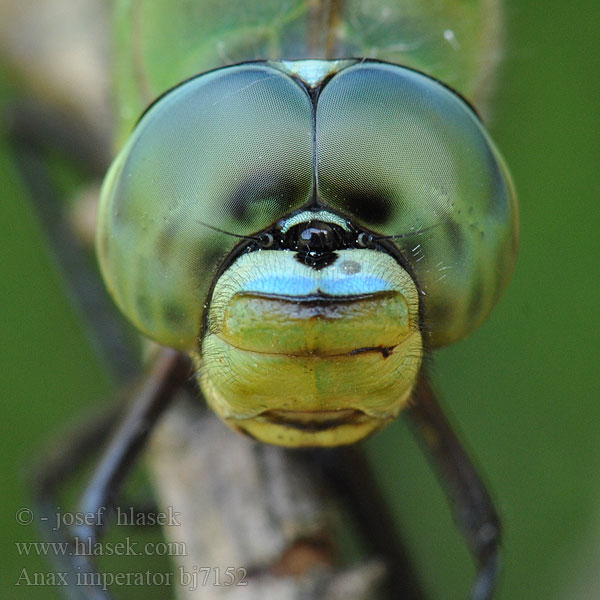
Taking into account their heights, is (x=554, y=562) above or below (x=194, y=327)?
below

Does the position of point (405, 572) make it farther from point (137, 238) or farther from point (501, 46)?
point (501, 46)

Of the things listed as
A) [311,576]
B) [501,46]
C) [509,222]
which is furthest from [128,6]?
[311,576]

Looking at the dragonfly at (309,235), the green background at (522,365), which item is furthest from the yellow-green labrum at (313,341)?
the green background at (522,365)

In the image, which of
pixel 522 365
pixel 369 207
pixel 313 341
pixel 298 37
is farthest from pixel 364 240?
pixel 522 365

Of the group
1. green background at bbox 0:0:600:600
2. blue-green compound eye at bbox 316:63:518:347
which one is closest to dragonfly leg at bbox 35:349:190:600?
blue-green compound eye at bbox 316:63:518:347

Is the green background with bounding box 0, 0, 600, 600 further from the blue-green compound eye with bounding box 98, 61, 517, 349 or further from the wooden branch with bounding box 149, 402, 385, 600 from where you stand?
the blue-green compound eye with bounding box 98, 61, 517, 349

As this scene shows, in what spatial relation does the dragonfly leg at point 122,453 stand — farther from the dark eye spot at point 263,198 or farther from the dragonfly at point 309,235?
the dark eye spot at point 263,198

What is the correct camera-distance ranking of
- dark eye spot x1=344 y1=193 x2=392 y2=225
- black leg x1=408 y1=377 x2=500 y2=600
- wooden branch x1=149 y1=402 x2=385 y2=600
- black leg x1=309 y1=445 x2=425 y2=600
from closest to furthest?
dark eye spot x1=344 y1=193 x2=392 y2=225
wooden branch x1=149 y1=402 x2=385 y2=600
black leg x1=408 y1=377 x2=500 y2=600
black leg x1=309 y1=445 x2=425 y2=600
